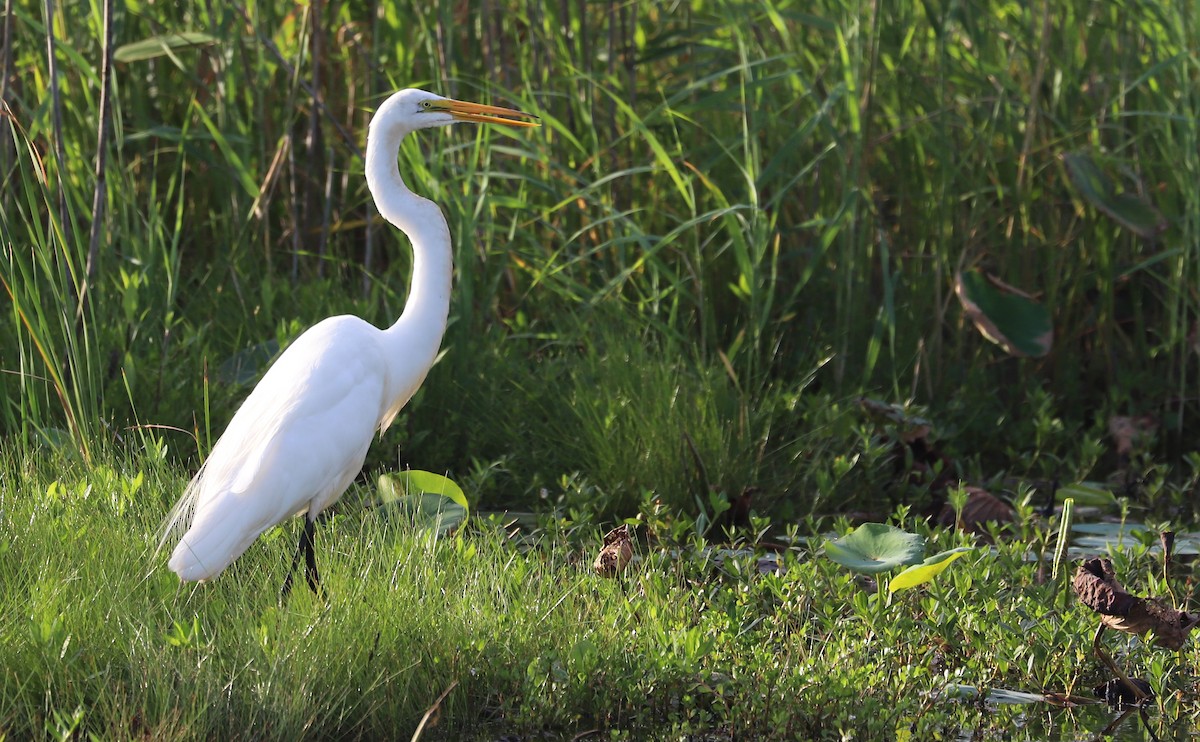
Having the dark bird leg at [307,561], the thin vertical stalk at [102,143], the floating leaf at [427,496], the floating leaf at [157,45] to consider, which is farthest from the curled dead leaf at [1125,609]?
the floating leaf at [157,45]

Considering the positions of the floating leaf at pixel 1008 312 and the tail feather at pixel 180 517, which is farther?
the floating leaf at pixel 1008 312

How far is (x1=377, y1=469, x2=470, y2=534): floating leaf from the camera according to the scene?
3.04 metres

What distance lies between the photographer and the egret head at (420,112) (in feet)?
10.3

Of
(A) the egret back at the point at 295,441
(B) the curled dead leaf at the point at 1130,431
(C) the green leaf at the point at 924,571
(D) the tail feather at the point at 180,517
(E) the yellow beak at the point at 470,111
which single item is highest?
(E) the yellow beak at the point at 470,111

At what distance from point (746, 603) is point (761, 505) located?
91 cm

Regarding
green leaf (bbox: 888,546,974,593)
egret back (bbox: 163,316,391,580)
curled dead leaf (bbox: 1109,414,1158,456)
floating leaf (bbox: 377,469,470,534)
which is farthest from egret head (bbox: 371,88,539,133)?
curled dead leaf (bbox: 1109,414,1158,456)

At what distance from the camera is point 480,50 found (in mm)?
4938

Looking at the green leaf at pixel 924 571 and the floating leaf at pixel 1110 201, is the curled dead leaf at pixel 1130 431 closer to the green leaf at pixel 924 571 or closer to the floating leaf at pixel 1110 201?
the floating leaf at pixel 1110 201

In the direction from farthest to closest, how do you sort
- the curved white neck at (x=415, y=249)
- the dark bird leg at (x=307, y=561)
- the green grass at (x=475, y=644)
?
1. the curved white neck at (x=415, y=249)
2. the dark bird leg at (x=307, y=561)
3. the green grass at (x=475, y=644)

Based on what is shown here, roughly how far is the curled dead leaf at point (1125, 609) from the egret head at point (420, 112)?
1557 mm

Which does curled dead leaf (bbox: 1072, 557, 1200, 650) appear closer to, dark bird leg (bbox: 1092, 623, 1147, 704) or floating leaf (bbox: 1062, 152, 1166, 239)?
dark bird leg (bbox: 1092, 623, 1147, 704)

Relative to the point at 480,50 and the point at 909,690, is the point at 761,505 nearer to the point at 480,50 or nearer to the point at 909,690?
the point at 909,690

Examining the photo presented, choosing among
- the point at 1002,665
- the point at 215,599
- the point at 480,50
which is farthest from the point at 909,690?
the point at 480,50

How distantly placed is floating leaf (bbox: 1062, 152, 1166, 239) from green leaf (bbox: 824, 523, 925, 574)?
1684 millimetres
